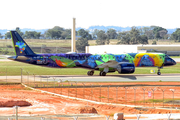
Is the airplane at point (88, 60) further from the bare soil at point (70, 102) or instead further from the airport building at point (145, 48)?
the airport building at point (145, 48)

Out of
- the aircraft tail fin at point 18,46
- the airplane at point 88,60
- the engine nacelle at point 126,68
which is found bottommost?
the engine nacelle at point 126,68

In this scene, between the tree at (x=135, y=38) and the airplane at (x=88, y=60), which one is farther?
the tree at (x=135, y=38)

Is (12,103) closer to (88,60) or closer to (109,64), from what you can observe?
(88,60)

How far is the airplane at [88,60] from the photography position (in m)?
47.7

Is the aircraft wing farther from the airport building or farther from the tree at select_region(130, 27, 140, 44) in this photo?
the tree at select_region(130, 27, 140, 44)

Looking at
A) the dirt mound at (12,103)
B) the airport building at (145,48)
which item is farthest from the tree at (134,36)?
the dirt mound at (12,103)

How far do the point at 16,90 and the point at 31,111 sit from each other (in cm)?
1292

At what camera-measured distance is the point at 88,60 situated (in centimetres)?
5066

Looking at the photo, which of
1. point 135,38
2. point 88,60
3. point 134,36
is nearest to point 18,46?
point 88,60

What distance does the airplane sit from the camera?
157ft

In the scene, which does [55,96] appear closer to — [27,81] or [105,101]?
[105,101]

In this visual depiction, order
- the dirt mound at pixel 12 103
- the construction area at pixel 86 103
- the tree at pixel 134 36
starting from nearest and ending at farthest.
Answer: the construction area at pixel 86 103 → the dirt mound at pixel 12 103 → the tree at pixel 134 36

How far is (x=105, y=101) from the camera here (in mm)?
29922

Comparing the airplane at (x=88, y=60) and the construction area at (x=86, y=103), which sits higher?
the airplane at (x=88, y=60)
